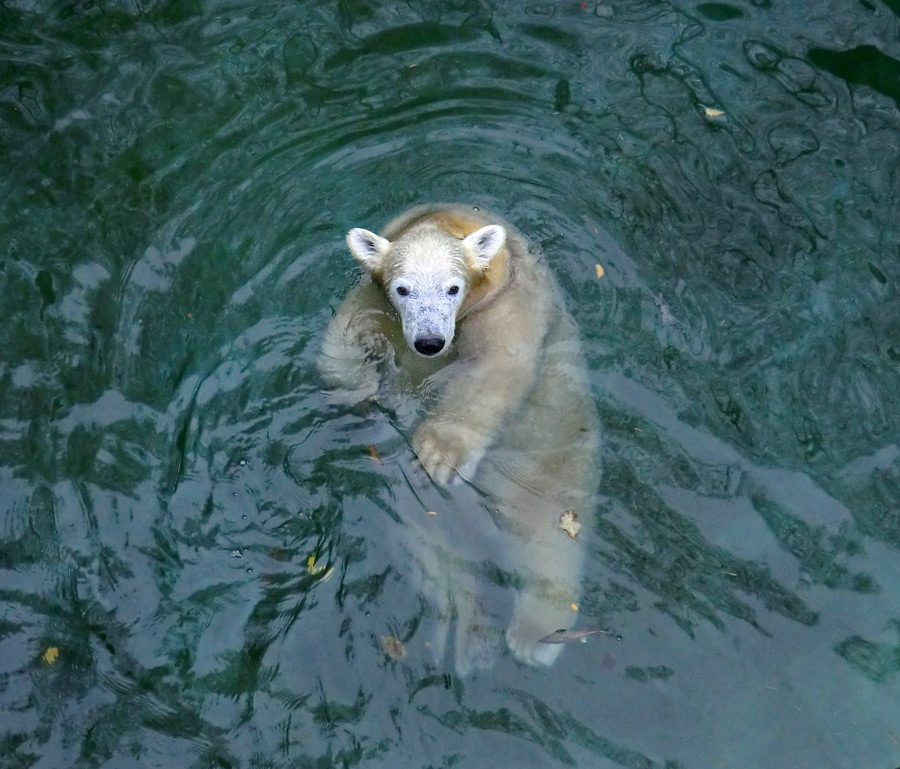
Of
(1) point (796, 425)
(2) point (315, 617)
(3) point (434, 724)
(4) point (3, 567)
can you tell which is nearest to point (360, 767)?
(3) point (434, 724)

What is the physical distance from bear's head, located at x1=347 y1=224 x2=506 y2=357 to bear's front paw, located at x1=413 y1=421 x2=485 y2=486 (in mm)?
479

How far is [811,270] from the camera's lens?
22.4 ft

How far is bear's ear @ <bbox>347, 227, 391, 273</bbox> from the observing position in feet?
20.4

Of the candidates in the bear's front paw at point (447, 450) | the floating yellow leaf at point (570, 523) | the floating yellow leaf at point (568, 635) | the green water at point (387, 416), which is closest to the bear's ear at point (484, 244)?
the green water at point (387, 416)

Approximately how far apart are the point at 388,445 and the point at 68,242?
2747 millimetres

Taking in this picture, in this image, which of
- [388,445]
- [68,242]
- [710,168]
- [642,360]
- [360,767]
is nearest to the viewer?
[360,767]

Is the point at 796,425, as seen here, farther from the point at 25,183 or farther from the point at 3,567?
the point at 25,183

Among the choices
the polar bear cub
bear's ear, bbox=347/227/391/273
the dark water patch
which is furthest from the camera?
the dark water patch

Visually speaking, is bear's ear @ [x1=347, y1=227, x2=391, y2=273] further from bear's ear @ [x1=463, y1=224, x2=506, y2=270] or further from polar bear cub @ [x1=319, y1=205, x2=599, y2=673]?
bear's ear @ [x1=463, y1=224, x2=506, y2=270]

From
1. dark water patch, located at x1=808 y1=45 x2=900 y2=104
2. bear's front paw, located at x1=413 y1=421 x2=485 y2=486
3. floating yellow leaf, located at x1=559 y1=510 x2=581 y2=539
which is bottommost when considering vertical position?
floating yellow leaf, located at x1=559 y1=510 x2=581 y2=539

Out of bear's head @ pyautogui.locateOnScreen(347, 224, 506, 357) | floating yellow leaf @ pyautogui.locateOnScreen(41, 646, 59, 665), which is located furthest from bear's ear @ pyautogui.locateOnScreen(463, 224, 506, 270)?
floating yellow leaf @ pyautogui.locateOnScreen(41, 646, 59, 665)

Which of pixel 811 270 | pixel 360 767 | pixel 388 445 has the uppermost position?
pixel 811 270

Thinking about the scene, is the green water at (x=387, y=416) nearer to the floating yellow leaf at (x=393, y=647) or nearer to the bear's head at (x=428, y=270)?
the floating yellow leaf at (x=393, y=647)

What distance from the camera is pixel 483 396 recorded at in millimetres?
6105
